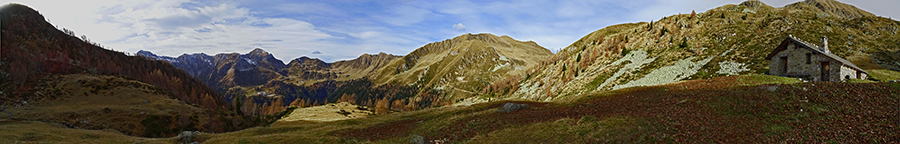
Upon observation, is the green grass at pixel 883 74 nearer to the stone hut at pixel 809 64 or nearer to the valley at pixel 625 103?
the valley at pixel 625 103

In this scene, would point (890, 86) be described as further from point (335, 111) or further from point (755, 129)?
point (335, 111)

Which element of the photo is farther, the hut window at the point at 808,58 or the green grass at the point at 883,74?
the hut window at the point at 808,58

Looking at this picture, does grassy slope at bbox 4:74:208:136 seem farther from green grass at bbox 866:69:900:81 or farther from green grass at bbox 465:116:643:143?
green grass at bbox 866:69:900:81

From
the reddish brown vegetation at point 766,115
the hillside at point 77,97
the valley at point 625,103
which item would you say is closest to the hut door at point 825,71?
the valley at point 625,103

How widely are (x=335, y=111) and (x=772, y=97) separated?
12010cm

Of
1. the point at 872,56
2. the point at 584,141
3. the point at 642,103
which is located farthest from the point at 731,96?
the point at 872,56

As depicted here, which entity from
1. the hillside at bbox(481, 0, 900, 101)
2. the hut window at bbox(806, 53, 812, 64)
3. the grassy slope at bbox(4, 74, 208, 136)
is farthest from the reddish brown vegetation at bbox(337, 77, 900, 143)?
the grassy slope at bbox(4, 74, 208, 136)

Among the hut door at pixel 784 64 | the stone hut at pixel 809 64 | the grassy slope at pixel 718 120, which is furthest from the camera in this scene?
the hut door at pixel 784 64

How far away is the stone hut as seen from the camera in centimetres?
4478

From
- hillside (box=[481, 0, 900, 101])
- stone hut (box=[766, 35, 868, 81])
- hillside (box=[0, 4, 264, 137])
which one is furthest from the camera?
hillside (box=[0, 4, 264, 137])

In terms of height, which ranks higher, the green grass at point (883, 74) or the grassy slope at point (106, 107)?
the green grass at point (883, 74)

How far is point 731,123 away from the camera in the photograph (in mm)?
24031

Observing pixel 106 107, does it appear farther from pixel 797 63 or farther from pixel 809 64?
pixel 809 64

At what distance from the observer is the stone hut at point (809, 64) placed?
44781mm
